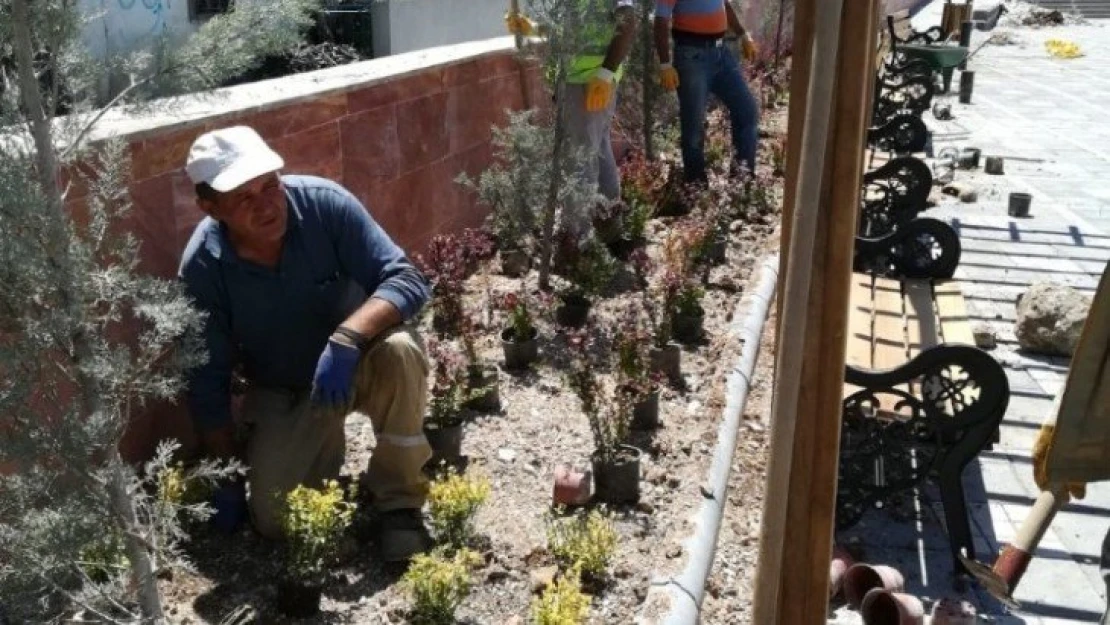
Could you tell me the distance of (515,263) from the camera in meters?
6.21

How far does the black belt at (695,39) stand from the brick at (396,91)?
6.92 ft

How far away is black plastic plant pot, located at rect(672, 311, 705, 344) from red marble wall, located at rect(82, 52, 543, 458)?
A: 1460 mm

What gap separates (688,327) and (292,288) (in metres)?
2.39

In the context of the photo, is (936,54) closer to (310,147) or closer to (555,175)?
(555,175)

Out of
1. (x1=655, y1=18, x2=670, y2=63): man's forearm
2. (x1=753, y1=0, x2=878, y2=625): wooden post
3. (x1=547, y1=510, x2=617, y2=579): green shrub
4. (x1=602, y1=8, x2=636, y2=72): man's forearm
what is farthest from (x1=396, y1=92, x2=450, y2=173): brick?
(x1=753, y1=0, x2=878, y2=625): wooden post

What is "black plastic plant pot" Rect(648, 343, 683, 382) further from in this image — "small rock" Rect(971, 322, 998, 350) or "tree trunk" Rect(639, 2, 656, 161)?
"tree trunk" Rect(639, 2, 656, 161)

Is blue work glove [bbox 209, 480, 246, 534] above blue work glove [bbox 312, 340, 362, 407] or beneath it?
beneath

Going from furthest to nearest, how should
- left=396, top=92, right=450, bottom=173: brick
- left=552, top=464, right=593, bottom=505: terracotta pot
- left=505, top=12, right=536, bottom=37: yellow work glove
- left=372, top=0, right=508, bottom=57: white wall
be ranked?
left=372, top=0, right=508, bottom=57: white wall < left=505, top=12, right=536, bottom=37: yellow work glove < left=396, top=92, right=450, bottom=173: brick < left=552, top=464, right=593, bottom=505: terracotta pot

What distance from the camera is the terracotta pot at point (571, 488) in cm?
386

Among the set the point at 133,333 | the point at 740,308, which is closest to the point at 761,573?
the point at 133,333

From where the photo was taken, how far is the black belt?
24.3 feet

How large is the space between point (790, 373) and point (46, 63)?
5.53 ft

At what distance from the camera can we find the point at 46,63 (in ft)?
7.75

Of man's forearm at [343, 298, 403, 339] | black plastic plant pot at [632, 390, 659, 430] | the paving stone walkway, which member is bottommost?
the paving stone walkway
